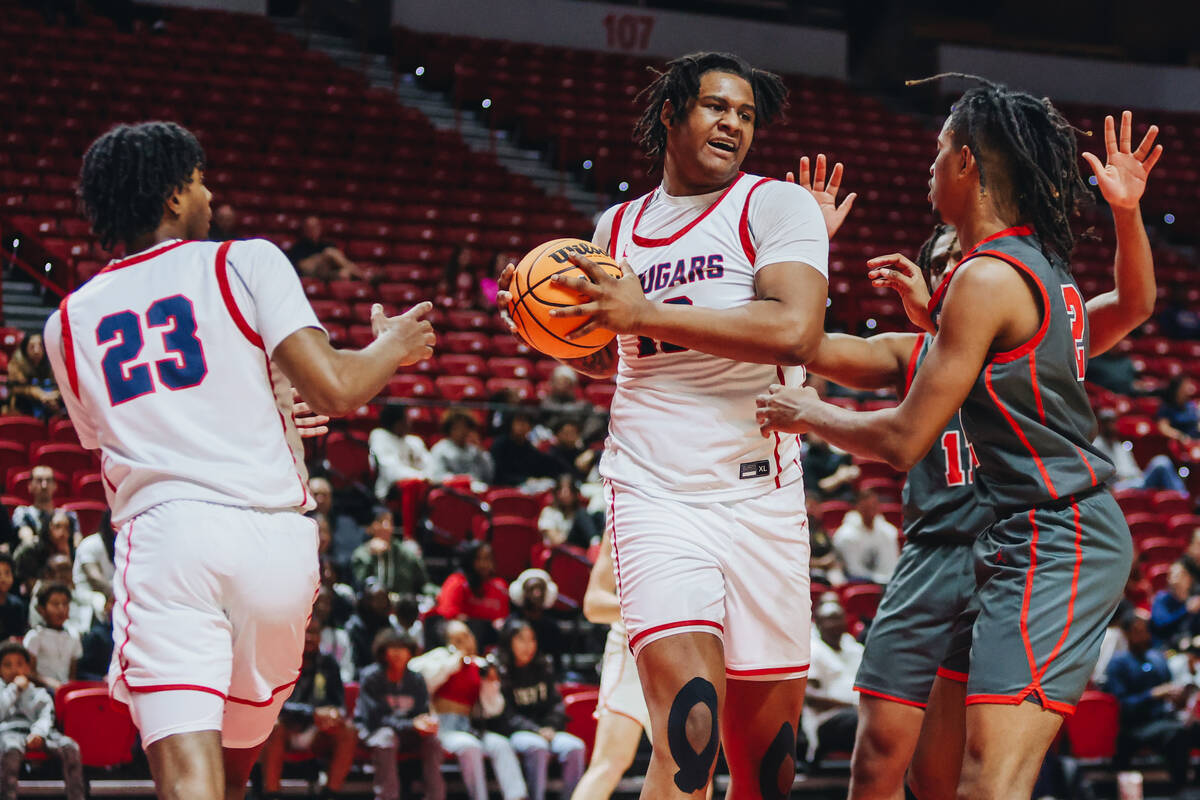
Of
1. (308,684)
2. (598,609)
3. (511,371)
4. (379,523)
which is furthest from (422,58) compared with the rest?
(598,609)

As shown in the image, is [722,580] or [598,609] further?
[598,609]

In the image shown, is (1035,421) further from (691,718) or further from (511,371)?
(511,371)

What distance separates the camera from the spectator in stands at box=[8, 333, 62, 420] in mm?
10398

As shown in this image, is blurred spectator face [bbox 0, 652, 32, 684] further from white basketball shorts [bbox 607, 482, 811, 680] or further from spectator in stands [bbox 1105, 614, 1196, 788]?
spectator in stands [bbox 1105, 614, 1196, 788]

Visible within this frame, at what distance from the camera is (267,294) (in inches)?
128

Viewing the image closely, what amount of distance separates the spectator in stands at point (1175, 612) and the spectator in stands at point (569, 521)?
14.8 ft

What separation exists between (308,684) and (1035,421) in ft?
19.6

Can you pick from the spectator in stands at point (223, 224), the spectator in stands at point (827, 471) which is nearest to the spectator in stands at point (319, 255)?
the spectator in stands at point (223, 224)

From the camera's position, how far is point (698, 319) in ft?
11.4

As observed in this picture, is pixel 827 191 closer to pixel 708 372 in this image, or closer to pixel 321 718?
pixel 708 372

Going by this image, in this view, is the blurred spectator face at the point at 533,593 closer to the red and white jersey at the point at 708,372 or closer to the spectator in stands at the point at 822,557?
the spectator in stands at the point at 822,557

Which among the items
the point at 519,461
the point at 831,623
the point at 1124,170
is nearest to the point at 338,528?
the point at 519,461

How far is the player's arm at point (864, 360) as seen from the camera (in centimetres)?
407

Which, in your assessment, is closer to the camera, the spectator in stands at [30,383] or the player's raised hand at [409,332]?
the player's raised hand at [409,332]
